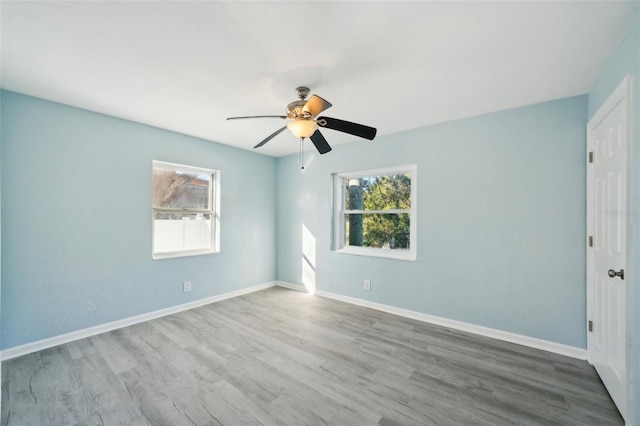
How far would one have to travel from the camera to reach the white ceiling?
146cm

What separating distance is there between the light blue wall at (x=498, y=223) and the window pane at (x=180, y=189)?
2079 millimetres

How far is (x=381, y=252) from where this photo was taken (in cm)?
376

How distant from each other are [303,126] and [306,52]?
1.71 ft

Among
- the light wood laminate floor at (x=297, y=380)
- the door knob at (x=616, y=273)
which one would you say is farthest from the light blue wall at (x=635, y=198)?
the light wood laminate floor at (x=297, y=380)

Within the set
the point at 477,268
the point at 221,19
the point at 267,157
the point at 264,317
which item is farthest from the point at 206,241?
the point at 477,268

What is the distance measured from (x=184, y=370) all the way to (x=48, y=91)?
284 centimetres

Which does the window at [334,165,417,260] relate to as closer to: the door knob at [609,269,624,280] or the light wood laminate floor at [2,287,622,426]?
the light wood laminate floor at [2,287,622,426]

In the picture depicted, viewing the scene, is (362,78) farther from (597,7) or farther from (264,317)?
(264,317)

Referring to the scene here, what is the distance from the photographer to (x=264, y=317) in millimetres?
3320

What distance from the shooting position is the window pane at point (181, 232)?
3.45 meters

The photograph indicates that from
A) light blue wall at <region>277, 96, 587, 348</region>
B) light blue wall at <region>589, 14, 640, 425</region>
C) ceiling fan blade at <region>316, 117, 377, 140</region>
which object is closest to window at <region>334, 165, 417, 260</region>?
light blue wall at <region>277, 96, 587, 348</region>

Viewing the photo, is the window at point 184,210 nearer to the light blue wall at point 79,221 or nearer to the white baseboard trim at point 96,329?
the light blue wall at point 79,221

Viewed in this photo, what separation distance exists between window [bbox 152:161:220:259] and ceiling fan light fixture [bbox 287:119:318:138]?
227 centimetres

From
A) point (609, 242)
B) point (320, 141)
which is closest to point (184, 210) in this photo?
point (320, 141)
